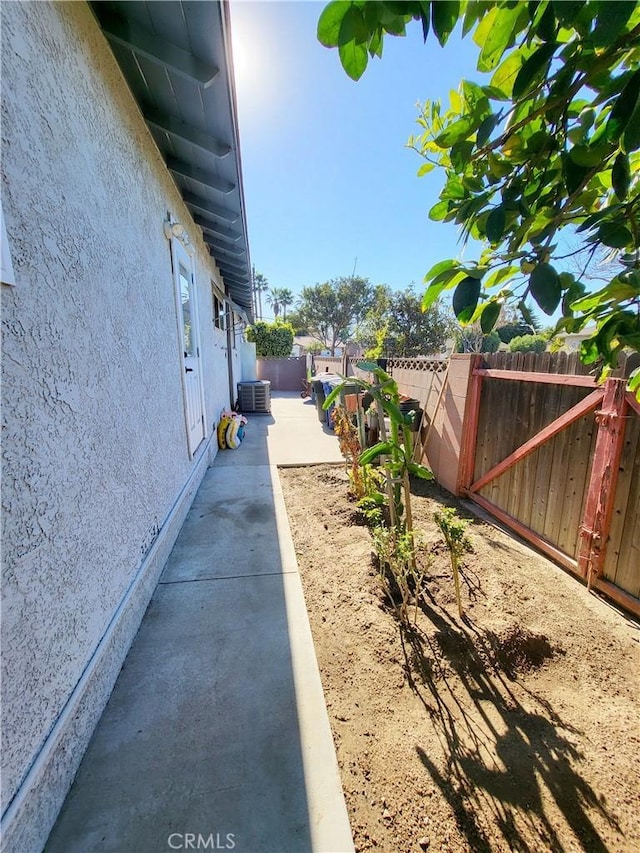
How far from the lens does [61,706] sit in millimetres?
1392

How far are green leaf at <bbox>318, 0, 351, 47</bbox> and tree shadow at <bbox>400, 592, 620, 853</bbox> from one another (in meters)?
2.56

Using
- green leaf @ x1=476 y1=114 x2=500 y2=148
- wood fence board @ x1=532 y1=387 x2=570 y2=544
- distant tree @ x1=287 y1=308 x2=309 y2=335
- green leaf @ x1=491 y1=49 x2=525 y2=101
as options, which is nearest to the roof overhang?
green leaf @ x1=491 y1=49 x2=525 y2=101

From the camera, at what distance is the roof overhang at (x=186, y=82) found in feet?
5.86

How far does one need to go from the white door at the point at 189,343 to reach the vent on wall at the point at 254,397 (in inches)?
198

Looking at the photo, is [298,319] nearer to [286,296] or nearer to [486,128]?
[286,296]

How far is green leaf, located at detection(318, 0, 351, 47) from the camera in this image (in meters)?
0.65

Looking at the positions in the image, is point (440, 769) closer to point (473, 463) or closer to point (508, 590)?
point (508, 590)

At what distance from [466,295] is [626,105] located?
17.4 inches

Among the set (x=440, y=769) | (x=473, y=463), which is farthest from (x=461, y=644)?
(x=473, y=463)

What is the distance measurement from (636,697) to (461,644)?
0.93 metres

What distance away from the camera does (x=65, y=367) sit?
150cm

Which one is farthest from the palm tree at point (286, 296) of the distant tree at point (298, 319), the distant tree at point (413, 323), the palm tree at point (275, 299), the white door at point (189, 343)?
the white door at point (189, 343)

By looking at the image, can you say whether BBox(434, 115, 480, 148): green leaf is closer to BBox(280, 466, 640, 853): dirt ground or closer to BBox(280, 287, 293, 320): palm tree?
BBox(280, 466, 640, 853): dirt ground

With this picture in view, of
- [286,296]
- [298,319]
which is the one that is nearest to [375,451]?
[298,319]
